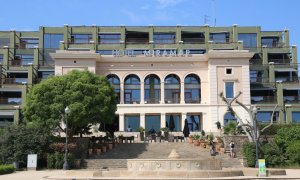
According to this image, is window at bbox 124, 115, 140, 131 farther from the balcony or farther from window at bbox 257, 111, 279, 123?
the balcony

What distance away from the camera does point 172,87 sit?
61312 mm

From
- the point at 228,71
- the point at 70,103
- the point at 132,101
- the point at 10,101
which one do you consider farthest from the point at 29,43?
the point at 70,103

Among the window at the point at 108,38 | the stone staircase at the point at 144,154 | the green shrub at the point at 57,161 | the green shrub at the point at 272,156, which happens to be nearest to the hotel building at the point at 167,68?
the window at the point at 108,38

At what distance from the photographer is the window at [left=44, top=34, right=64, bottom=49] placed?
71312 millimetres

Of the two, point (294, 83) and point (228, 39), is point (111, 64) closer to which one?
point (228, 39)

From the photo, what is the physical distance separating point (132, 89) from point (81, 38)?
1540 centimetres

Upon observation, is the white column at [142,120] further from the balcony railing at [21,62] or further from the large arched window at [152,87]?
the balcony railing at [21,62]

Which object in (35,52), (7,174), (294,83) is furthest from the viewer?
(35,52)

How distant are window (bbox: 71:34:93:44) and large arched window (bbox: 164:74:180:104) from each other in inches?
647

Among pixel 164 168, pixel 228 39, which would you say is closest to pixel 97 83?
pixel 164 168

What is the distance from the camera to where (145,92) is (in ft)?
202

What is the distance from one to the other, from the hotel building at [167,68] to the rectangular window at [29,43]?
4.7 inches

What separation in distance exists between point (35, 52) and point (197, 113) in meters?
26.3

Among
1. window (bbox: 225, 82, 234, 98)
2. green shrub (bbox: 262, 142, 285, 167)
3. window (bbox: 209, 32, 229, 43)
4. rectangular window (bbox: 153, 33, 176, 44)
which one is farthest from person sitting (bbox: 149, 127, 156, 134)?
window (bbox: 209, 32, 229, 43)
